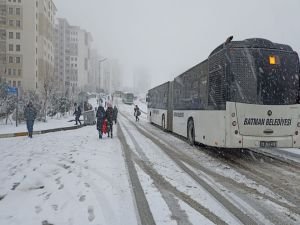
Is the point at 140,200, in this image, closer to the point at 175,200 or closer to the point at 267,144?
the point at 175,200

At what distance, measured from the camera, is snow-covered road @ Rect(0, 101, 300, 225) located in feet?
17.2

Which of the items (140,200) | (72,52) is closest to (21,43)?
(72,52)

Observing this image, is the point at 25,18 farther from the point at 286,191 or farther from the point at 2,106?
the point at 286,191

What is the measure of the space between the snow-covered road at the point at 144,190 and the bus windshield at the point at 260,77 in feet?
6.52

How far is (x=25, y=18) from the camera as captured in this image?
78.2m

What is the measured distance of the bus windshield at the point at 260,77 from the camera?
1011cm

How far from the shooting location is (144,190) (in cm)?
683

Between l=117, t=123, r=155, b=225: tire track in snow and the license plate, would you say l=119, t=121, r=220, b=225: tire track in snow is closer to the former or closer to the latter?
l=117, t=123, r=155, b=225: tire track in snow

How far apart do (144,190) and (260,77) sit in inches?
214

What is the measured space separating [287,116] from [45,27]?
280 feet

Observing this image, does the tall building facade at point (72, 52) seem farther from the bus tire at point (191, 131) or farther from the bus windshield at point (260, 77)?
the bus windshield at point (260, 77)

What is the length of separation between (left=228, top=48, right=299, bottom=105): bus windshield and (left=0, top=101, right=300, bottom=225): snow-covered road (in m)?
1.99

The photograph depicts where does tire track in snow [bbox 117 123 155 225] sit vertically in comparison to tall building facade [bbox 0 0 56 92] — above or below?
below

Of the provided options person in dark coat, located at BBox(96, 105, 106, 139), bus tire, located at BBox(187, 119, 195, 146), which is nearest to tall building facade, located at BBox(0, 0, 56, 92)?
person in dark coat, located at BBox(96, 105, 106, 139)
